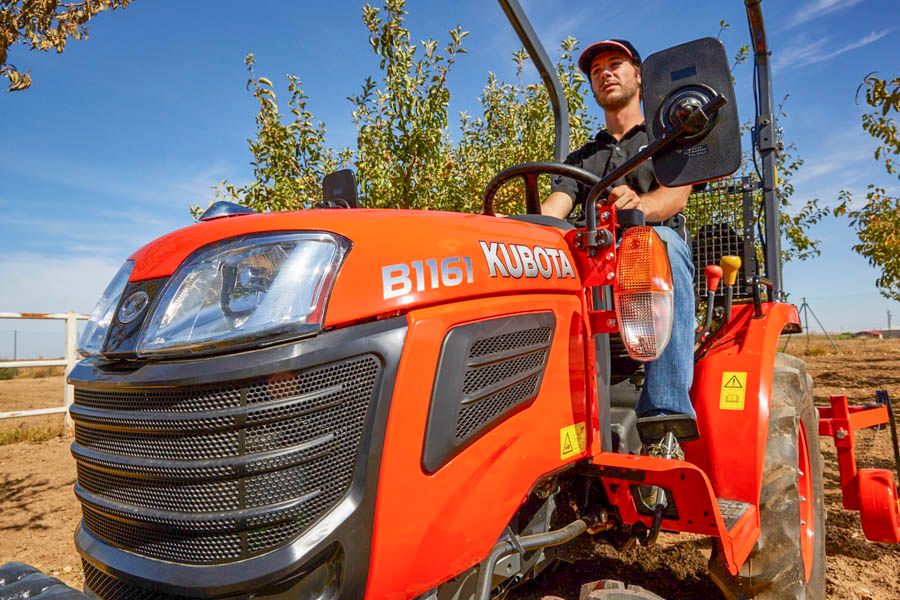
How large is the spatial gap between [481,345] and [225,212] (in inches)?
Answer: 34.9

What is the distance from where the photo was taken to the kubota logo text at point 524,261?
1462 millimetres

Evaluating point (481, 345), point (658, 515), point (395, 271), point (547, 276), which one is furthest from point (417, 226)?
point (658, 515)

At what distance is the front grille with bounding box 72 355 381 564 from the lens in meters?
1.13

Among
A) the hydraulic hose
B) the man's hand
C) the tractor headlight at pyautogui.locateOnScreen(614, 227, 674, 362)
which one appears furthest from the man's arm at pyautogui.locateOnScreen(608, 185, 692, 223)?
the hydraulic hose

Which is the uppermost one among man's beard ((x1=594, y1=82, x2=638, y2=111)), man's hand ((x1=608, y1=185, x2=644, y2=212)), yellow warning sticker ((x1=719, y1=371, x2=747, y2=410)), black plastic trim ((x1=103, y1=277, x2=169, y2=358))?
man's beard ((x1=594, y1=82, x2=638, y2=111))

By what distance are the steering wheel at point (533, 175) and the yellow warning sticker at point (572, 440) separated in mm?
667

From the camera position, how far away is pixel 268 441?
1.13 m

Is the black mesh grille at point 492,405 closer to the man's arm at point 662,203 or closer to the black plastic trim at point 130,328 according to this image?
the black plastic trim at point 130,328

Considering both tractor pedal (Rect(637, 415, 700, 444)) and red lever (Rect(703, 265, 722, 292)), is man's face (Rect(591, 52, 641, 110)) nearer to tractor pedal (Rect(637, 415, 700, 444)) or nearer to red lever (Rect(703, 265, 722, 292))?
red lever (Rect(703, 265, 722, 292))

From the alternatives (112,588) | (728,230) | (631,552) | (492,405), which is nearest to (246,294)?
(492,405)

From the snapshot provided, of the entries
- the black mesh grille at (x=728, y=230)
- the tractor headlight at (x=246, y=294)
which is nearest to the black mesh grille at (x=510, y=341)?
the tractor headlight at (x=246, y=294)

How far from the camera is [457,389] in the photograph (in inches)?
50.4

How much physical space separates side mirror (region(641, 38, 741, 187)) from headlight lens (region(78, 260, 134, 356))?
4.17 feet

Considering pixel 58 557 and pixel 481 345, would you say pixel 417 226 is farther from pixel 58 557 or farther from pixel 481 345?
pixel 58 557
